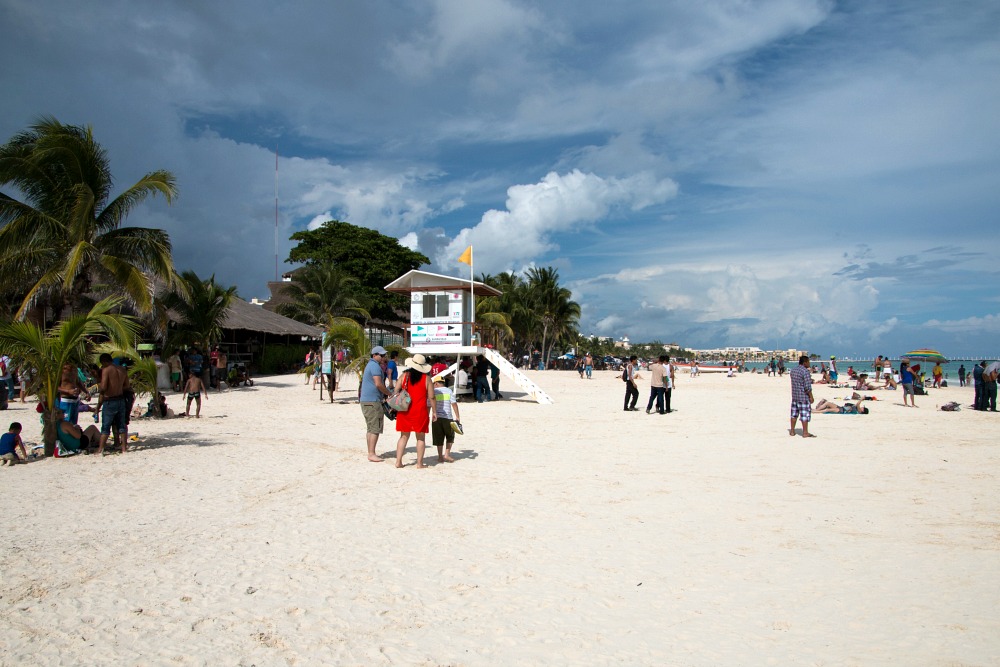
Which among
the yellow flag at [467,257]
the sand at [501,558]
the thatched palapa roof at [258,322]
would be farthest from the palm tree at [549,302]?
the sand at [501,558]

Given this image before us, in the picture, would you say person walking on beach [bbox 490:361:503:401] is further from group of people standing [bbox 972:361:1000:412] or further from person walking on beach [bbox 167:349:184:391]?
group of people standing [bbox 972:361:1000:412]

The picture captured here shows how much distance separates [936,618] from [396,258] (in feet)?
153

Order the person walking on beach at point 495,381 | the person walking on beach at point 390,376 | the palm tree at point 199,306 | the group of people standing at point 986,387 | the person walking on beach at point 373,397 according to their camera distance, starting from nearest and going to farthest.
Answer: the person walking on beach at point 373,397, the person walking on beach at point 390,376, the group of people standing at point 986,387, the person walking on beach at point 495,381, the palm tree at point 199,306

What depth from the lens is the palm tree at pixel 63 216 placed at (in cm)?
1550

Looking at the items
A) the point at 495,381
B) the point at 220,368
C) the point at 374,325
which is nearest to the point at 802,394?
the point at 495,381

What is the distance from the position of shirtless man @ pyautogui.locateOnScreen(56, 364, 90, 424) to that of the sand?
1190mm

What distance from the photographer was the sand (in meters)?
3.90

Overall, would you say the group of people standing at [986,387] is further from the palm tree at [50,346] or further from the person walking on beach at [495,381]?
the palm tree at [50,346]

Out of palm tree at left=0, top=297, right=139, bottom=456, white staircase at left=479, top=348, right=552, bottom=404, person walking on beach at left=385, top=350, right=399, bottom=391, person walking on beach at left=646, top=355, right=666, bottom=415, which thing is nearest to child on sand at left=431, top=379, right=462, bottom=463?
person walking on beach at left=385, top=350, right=399, bottom=391

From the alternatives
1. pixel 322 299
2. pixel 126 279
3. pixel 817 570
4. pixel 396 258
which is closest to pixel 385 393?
pixel 817 570

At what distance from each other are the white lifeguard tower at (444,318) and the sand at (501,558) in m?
9.80

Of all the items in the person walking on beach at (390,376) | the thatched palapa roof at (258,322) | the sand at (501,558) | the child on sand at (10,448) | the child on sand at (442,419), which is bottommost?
the sand at (501,558)

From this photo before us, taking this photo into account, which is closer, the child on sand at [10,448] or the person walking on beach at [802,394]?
the child on sand at [10,448]

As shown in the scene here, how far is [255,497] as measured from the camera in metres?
7.27
